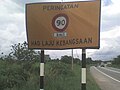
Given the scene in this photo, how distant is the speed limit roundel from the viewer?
8.03 m

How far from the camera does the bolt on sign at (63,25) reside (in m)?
7.80

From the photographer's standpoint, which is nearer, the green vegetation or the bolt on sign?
the bolt on sign

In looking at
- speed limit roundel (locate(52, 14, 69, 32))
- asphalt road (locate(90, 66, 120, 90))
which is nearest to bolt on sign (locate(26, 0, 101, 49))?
speed limit roundel (locate(52, 14, 69, 32))

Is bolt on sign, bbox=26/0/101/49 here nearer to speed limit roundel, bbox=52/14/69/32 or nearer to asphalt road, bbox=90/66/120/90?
speed limit roundel, bbox=52/14/69/32

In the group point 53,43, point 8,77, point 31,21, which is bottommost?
point 8,77

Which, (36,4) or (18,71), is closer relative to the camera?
→ (36,4)

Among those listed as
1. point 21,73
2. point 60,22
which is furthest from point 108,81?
point 60,22

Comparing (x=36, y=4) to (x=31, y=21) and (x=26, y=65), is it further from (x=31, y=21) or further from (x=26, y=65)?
(x=26, y=65)

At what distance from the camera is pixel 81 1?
7887 millimetres

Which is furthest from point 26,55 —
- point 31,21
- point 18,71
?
point 31,21

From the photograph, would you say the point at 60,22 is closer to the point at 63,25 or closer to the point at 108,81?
the point at 63,25

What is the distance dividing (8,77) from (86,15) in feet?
21.4

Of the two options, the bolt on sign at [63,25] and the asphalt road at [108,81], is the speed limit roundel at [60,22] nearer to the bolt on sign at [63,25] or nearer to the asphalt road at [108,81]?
the bolt on sign at [63,25]

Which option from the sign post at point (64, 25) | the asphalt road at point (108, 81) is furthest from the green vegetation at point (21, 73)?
the asphalt road at point (108, 81)
